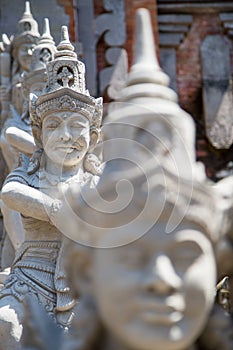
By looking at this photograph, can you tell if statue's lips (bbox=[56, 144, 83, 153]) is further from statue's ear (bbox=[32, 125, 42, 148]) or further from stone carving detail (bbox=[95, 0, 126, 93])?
stone carving detail (bbox=[95, 0, 126, 93])

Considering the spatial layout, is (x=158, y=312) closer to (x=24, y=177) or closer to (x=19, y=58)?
(x=24, y=177)

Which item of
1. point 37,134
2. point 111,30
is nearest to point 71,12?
point 111,30

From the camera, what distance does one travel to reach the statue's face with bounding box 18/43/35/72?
24.3 ft

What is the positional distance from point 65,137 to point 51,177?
21 cm

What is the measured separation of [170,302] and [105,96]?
6272 mm

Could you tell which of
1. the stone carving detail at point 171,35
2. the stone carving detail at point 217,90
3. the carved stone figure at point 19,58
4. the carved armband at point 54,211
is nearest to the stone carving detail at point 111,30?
the stone carving detail at point 171,35

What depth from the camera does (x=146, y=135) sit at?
98.3 inches

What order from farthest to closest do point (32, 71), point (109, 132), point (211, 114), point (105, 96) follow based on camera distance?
point (211, 114) < point (105, 96) < point (32, 71) < point (109, 132)

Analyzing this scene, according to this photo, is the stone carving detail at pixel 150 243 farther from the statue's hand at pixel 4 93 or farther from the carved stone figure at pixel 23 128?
the statue's hand at pixel 4 93

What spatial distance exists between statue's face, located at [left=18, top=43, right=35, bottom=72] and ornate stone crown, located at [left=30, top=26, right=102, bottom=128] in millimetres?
2695

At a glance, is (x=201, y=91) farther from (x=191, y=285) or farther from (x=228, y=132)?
(x=191, y=285)

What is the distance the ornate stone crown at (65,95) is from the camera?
4480 millimetres

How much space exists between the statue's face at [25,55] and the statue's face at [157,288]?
511 centimetres

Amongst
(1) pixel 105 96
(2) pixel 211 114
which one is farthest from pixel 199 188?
(2) pixel 211 114
